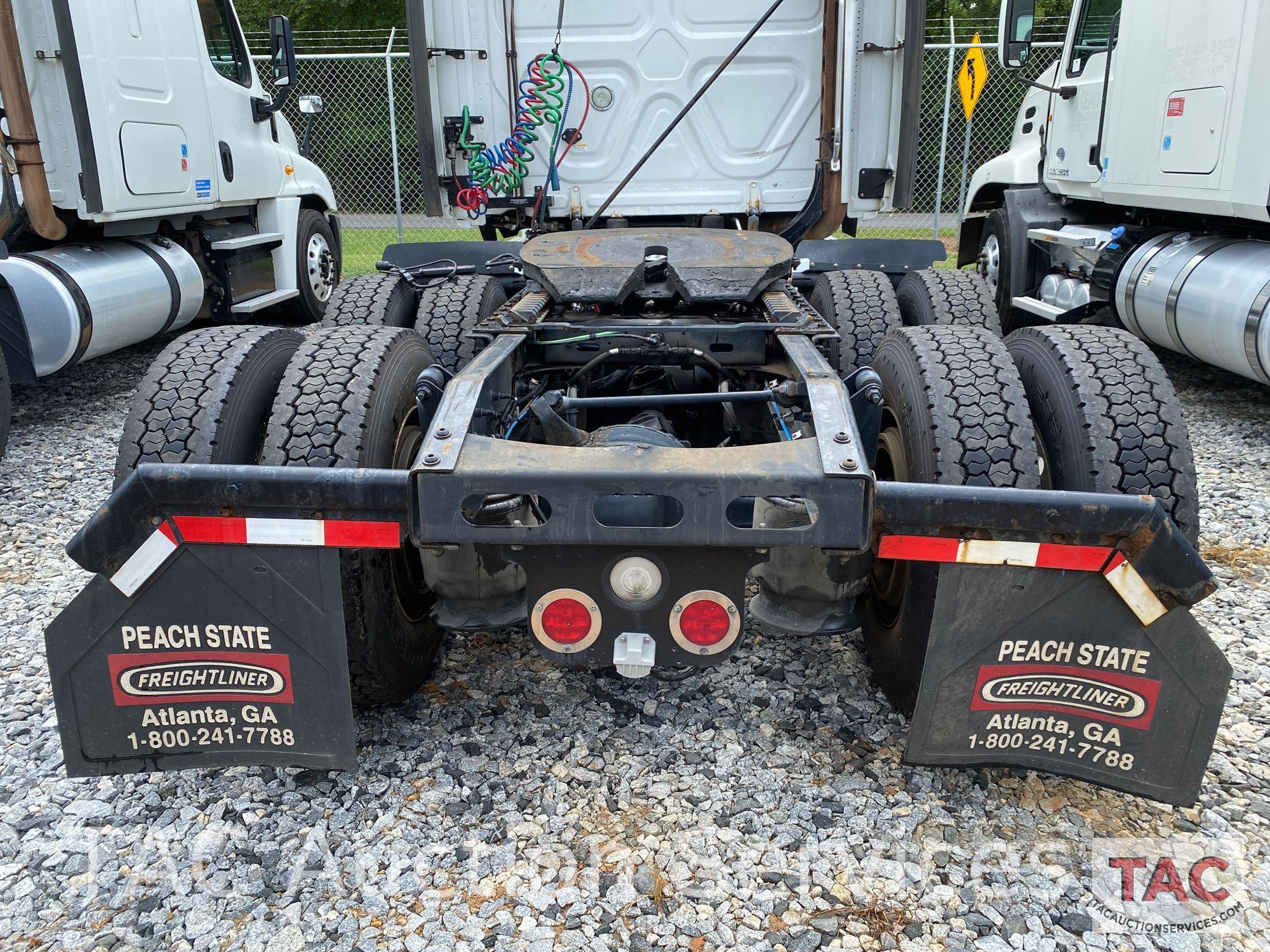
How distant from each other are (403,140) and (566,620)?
17.4 metres

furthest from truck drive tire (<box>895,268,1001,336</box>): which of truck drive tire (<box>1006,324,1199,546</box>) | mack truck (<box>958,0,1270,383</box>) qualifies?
mack truck (<box>958,0,1270,383</box>)

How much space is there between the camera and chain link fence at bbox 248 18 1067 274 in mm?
13977

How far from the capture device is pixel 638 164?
5.47 metres

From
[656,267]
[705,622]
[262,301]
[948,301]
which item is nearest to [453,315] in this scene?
[656,267]

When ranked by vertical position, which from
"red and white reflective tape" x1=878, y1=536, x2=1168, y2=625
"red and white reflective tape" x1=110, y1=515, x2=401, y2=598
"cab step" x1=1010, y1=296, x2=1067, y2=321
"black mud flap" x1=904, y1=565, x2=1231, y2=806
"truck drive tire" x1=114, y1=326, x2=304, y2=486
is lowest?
"cab step" x1=1010, y1=296, x2=1067, y2=321

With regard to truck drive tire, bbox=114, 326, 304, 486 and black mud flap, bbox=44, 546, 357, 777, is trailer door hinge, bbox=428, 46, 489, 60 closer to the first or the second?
truck drive tire, bbox=114, 326, 304, 486

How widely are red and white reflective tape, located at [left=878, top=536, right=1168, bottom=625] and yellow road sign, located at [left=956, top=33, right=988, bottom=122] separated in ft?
31.2

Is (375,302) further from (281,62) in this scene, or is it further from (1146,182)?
(1146,182)

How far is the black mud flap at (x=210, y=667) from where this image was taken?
209cm

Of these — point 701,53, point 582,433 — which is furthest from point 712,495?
point 701,53

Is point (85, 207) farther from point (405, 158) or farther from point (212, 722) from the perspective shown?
point (405, 158)

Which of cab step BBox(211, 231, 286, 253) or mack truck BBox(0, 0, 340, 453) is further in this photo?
cab step BBox(211, 231, 286, 253)

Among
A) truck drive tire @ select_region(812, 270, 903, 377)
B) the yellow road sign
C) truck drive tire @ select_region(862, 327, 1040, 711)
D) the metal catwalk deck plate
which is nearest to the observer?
truck drive tire @ select_region(862, 327, 1040, 711)

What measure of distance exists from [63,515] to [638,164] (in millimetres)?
3472
